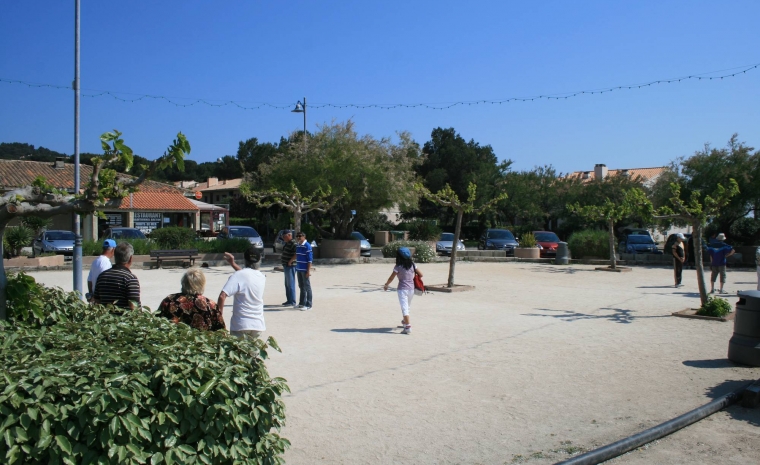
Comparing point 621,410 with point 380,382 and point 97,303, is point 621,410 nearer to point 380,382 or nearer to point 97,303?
point 380,382

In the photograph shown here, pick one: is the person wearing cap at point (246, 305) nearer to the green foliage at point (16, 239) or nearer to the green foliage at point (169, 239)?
the green foliage at point (169, 239)

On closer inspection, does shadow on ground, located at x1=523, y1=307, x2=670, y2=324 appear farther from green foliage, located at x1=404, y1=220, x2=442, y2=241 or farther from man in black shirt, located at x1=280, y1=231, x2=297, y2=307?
green foliage, located at x1=404, y1=220, x2=442, y2=241

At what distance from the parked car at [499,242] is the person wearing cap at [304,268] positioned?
1876 centimetres

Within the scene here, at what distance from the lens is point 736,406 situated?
6676 mm

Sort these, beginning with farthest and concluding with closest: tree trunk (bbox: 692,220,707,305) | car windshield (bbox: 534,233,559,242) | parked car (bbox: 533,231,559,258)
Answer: car windshield (bbox: 534,233,559,242)
parked car (bbox: 533,231,559,258)
tree trunk (bbox: 692,220,707,305)

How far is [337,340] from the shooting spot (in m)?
9.68

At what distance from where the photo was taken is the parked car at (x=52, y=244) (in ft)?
81.1

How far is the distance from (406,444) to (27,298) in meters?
3.51

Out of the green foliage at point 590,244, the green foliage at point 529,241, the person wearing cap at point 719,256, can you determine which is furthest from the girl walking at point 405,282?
the green foliage at point 529,241

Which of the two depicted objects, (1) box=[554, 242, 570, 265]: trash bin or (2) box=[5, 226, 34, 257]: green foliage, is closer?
(2) box=[5, 226, 34, 257]: green foliage

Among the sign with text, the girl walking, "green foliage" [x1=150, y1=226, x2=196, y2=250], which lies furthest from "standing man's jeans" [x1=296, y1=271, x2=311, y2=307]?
the sign with text

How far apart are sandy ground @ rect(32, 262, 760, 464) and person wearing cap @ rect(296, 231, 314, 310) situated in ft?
0.98

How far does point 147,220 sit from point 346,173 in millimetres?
19045

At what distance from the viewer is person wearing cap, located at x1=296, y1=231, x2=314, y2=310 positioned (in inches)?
499
